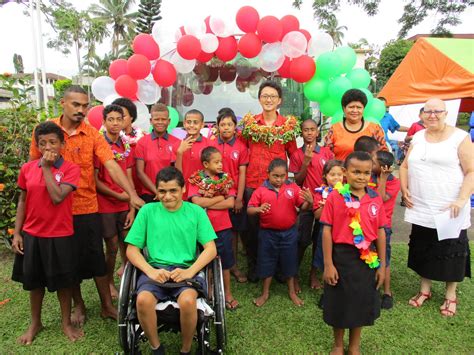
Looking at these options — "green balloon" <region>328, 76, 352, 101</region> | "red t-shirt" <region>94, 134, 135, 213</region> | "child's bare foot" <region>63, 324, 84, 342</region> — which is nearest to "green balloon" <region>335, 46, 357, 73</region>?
"green balloon" <region>328, 76, 352, 101</region>

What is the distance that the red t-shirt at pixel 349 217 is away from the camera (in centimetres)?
224

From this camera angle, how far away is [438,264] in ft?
10.0

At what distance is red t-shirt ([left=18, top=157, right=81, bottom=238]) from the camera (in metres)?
2.37

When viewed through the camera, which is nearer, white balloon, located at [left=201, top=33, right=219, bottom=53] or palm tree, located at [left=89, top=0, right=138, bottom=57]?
white balloon, located at [left=201, top=33, right=219, bottom=53]

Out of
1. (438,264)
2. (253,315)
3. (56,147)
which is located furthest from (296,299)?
(56,147)

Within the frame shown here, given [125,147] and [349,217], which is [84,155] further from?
[349,217]

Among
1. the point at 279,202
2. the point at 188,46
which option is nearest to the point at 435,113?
the point at 279,202

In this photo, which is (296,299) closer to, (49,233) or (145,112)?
(49,233)

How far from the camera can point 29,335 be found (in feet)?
8.55

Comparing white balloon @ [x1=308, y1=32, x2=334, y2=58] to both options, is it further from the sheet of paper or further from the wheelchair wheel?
the wheelchair wheel

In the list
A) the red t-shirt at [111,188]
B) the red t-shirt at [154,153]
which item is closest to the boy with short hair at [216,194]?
the red t-shirt at [154,153]

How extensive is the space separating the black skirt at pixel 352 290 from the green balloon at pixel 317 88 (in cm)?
269

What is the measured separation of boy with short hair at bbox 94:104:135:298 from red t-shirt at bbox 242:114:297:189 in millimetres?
1113

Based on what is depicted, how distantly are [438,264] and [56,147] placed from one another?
3065mm
